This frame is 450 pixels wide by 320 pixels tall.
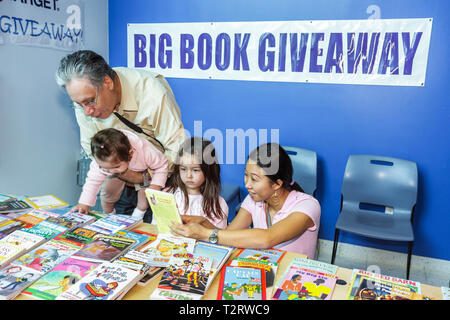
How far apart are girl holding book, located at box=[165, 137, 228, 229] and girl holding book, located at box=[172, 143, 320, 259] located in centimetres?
13

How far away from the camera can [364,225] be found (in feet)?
8.60

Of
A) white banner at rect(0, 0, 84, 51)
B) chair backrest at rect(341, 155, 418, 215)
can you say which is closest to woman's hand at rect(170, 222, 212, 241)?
chair backrest at rect(341, 155, 418, 215)

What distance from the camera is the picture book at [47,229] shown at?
5.26ft

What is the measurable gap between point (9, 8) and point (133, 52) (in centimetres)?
117

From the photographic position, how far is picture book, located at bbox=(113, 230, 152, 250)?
156cm

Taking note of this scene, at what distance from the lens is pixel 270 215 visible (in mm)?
1938

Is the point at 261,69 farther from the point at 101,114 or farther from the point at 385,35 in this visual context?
the point at 101,114

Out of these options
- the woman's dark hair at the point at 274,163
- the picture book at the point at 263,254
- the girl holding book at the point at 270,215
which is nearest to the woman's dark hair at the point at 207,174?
the girl holding book at the point at 270,215

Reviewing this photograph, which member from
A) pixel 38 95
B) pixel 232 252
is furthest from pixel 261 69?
pixel 232 252

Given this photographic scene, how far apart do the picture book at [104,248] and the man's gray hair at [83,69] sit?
0.76m

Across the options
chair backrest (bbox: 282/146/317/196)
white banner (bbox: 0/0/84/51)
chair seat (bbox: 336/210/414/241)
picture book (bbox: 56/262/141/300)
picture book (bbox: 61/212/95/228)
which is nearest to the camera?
picture book (bbox: 56/262/141/300)

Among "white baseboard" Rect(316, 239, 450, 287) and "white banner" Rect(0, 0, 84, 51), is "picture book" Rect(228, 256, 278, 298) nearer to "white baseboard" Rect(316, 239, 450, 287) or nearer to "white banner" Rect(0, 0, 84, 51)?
"white baseboard" Rect(316, 239, 450, 287)

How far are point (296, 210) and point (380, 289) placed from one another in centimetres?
59

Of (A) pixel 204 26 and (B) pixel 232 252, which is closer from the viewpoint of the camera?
(B) pixel 232 252
